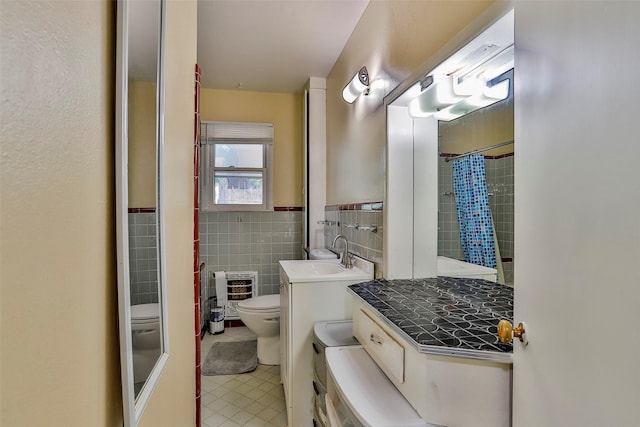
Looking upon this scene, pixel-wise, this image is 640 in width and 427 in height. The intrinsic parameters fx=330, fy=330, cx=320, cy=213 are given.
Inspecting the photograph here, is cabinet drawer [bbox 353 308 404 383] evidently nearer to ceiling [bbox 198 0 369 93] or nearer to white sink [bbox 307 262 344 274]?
white sink [bbox 307 262 344 274]

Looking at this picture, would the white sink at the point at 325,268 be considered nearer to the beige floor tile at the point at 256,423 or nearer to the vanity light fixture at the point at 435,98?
the beige floor tile at the point at 256,423

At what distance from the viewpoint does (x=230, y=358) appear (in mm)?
2949

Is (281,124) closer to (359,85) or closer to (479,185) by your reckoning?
(359,85)

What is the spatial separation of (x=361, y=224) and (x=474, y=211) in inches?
34.7

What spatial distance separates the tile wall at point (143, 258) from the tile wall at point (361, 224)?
1352mm

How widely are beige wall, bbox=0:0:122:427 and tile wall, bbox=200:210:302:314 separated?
326 centimetres

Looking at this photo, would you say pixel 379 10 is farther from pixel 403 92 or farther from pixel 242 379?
pixel 242 379

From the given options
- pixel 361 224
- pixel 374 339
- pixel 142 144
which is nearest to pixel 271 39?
pixel 361 224

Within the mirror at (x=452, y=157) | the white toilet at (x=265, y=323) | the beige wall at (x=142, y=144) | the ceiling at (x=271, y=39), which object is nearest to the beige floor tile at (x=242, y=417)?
the white toilet at (x=265, y=323)

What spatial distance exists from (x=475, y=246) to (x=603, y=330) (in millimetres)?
1037

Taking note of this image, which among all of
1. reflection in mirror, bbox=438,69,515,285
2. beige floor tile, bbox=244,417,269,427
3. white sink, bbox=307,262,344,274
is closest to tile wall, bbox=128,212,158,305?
reflection in mirror, bbox=438,69,515,285

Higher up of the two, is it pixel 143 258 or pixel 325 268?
pixel 143 258

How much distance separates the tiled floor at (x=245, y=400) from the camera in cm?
209

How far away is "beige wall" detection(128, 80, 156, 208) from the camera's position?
0.67 metres
